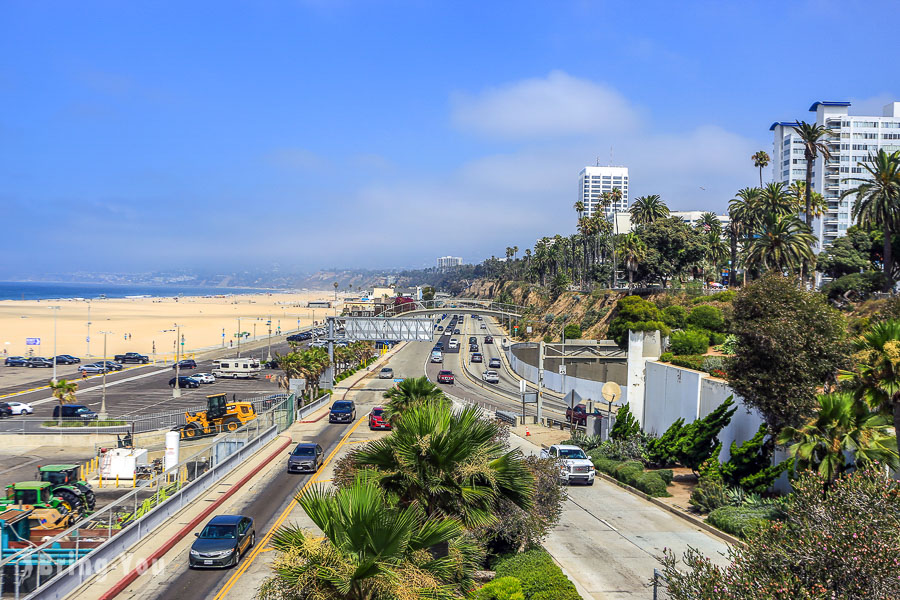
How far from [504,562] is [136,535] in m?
Answer: 11.6

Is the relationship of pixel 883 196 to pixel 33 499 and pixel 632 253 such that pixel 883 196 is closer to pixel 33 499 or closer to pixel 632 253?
pixel 632 253

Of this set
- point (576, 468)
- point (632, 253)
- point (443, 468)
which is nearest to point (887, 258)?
point (576, 468)

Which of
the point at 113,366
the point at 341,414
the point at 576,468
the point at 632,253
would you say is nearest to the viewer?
the point at 576,468

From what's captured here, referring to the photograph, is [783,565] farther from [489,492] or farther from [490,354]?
[490,354]

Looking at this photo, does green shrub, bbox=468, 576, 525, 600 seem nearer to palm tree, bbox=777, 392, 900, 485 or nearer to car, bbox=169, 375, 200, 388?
palm tree, bbox=777, 392, 900, 485

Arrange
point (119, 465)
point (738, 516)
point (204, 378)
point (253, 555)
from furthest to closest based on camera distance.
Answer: point (204, 378)
point (119, 465)
point (738, 516)
point (253, 555)

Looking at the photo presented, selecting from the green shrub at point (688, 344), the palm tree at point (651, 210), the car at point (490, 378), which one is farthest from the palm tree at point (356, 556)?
the palm tree at point (651, 210)

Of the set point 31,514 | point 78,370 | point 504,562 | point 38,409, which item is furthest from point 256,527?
point 78,370

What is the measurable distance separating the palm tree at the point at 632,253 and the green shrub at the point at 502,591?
8543cm

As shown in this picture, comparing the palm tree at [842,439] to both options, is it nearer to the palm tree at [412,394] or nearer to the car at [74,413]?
the palm tree at [412,394]

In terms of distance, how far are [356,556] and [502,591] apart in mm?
4748

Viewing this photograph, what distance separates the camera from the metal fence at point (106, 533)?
15.5 metres

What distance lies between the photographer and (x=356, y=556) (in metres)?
10.7

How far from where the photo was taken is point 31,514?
70.1 feet
